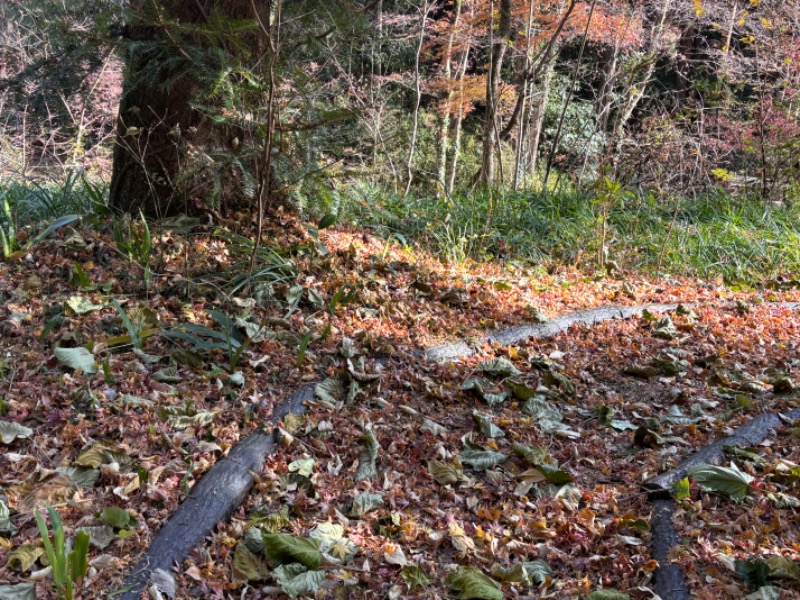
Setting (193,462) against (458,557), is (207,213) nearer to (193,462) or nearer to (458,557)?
(193,462)

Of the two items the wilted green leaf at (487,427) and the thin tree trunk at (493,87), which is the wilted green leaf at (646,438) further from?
the thin tree trunk at (493,87)

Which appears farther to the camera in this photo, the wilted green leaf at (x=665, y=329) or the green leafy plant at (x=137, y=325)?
the wilted green leaf at (x=665, y=329)

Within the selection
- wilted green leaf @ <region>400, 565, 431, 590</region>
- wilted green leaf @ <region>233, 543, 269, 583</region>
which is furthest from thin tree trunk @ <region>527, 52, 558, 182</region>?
wilted green leaf @ <region>233, 543, 269, 583</region>

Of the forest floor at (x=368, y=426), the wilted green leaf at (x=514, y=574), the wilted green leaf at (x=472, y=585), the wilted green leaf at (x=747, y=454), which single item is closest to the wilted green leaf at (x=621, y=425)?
the forest floor at (x=368, y=426)

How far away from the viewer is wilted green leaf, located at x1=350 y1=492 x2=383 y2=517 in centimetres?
227

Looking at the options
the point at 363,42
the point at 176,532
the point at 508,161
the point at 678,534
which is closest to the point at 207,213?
the point at 363,42

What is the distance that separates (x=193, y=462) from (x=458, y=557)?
983 mm

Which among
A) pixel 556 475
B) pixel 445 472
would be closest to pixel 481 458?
pixel 445 472

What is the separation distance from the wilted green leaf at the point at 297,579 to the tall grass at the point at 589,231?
331cm

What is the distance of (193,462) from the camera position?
233 cm

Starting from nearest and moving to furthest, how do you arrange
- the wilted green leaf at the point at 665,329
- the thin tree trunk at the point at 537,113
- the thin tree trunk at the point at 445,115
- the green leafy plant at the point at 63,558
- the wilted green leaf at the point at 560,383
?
the green leafy plant at the point at 63,558 → the wilted green leaf at the point at 560,383 → the wilted green leaf at the point at 665,329 → the thin tree trunk at the point at 445,115 → the thin tree trunk at the point at 537,113

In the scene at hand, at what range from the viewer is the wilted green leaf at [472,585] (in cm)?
188

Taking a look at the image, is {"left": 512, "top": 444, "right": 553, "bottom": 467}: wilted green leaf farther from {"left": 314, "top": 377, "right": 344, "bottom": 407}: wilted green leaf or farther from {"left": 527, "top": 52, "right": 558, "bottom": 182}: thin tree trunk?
{"left": 527, "top": 52, "right": 558, "bottom": 182}: thin tree trunk

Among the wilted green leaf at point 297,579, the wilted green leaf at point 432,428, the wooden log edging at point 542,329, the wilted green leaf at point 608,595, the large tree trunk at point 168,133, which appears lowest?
the wooden log edging at point 542,329
